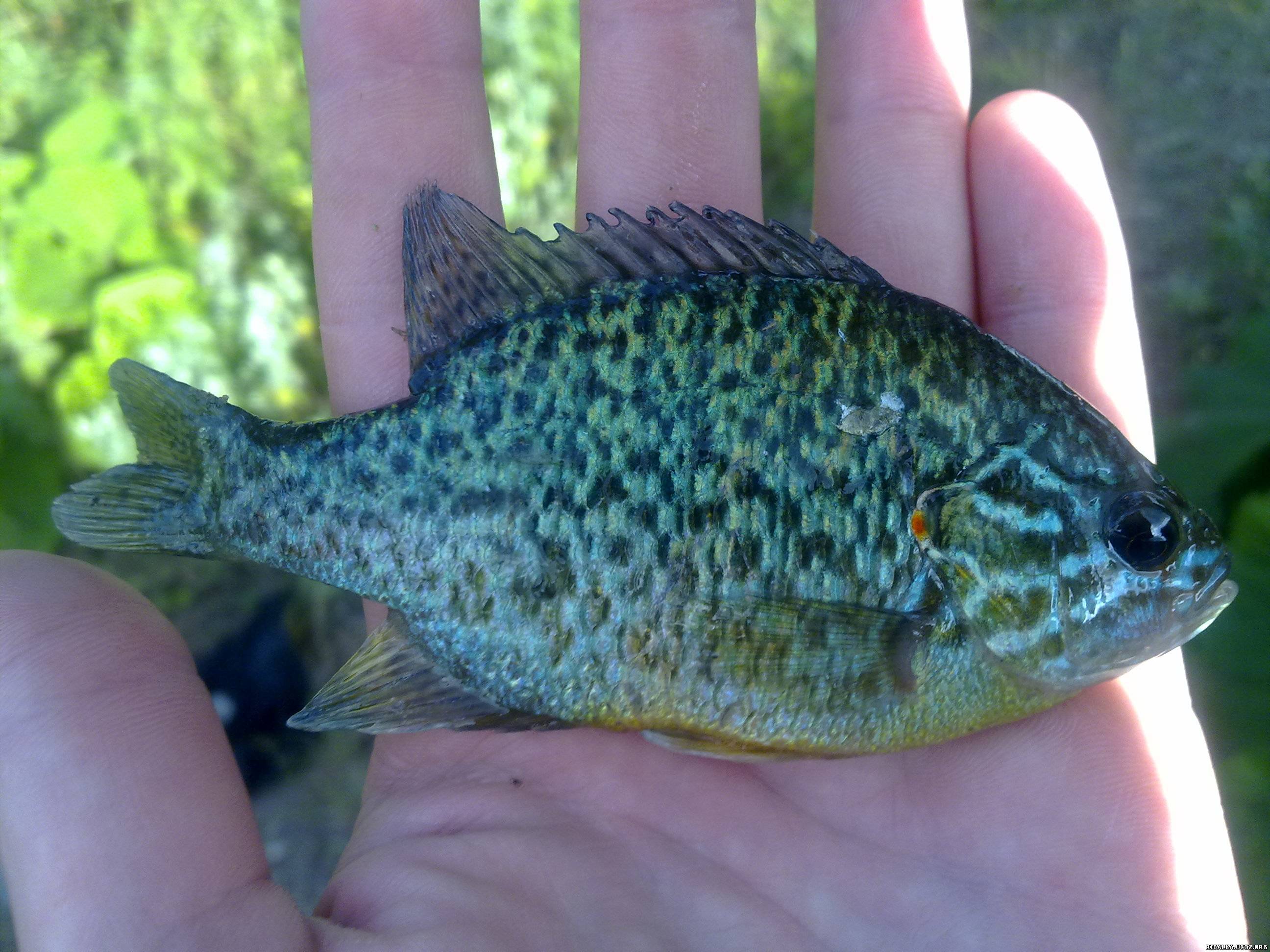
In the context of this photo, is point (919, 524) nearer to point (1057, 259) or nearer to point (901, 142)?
point (1057, 259)

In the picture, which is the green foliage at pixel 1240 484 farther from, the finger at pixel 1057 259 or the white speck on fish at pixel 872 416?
the white speck on fish at pixel 872 416

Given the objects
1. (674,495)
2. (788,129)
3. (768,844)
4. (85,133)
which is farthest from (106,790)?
(788,129)

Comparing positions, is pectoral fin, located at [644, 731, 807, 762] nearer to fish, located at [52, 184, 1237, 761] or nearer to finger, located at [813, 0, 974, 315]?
fish, located at [52, 184, 1237, 761]

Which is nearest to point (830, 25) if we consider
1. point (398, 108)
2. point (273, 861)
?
point (398, 108)

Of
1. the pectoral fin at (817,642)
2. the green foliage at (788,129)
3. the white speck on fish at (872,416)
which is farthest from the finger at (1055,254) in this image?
the green foliage at (788,129)

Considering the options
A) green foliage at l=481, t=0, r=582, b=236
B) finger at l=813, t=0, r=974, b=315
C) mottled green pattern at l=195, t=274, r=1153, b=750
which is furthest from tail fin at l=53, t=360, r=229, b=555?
green foliage at l=481, t=0, r=582, b=236
